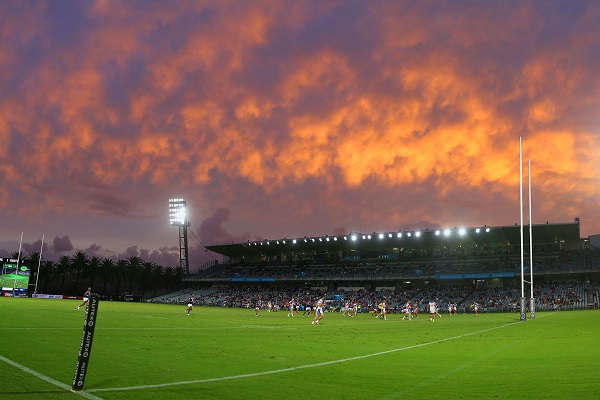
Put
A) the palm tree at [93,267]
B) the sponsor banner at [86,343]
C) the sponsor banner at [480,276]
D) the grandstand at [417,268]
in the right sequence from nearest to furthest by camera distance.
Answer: the sponsor banner at [86,343] → the grandstand at [417,268] → the sponsor banner at [480,276] → the palm tree at [93,267]

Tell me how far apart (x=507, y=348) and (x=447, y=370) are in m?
6.74

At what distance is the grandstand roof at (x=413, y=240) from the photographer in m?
81.0

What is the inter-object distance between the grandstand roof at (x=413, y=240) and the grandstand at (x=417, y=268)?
17 cm

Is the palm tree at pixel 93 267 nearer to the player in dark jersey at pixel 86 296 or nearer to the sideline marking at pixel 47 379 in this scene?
the player in dark jersey at pixel 86 296

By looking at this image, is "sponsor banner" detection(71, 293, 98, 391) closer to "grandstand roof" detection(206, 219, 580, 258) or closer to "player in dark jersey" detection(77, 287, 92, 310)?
"player in dark jersey" detection(77, 287, 92, 310)

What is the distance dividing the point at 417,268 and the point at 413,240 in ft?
19.1

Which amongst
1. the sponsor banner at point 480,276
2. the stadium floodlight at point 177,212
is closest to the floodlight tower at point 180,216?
the stadium floodlight at point 177,212

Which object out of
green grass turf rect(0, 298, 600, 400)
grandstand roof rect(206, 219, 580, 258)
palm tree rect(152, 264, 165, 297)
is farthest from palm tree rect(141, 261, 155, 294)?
green grass turf rect(0, 298, 600, 400)

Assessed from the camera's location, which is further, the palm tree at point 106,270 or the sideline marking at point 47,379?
the palm tree at point 106,270

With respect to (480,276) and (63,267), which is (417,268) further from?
(63,267)

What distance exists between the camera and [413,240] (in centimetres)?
9275

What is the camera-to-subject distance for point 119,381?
9703 millimetres

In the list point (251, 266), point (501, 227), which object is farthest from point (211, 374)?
point (251, 266)

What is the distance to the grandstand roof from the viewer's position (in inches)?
3189
